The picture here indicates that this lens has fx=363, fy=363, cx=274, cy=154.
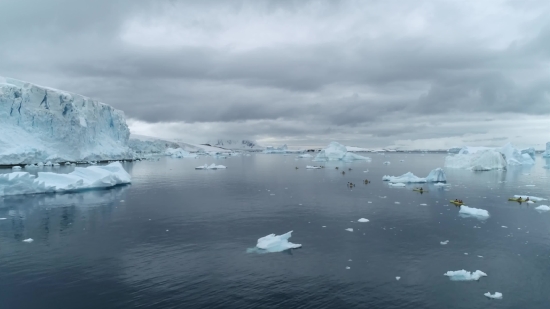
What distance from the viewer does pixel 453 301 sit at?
10773 millimetres

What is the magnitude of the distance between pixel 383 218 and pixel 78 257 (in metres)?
16.1

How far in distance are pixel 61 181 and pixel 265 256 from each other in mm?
26577

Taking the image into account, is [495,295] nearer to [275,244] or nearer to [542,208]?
[275,244]

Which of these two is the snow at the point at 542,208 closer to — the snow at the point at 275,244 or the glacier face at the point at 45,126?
the snow at the point at 275,244

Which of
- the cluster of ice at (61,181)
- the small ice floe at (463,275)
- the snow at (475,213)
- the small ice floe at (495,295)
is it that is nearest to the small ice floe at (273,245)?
the small ice floe at (463,275)

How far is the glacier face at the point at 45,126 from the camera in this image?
59.1m

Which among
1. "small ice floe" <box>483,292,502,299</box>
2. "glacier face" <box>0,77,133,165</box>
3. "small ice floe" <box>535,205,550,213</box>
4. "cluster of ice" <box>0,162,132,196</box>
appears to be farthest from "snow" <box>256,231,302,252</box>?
"glacier face" <box>0,77,133,165</box>

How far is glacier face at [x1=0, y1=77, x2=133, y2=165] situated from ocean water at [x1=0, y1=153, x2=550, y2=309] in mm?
39726

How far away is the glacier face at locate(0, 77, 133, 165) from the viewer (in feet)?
194

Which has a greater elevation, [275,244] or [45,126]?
[45,126]

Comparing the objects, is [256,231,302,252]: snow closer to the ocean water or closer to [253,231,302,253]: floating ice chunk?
[253,231,302,253]: floating ice chunk

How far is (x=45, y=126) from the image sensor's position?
64.7 metres

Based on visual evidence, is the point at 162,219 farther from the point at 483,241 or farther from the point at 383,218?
the point at 483,241

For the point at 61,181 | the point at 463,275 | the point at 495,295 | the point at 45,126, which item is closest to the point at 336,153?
the point at 45,126
